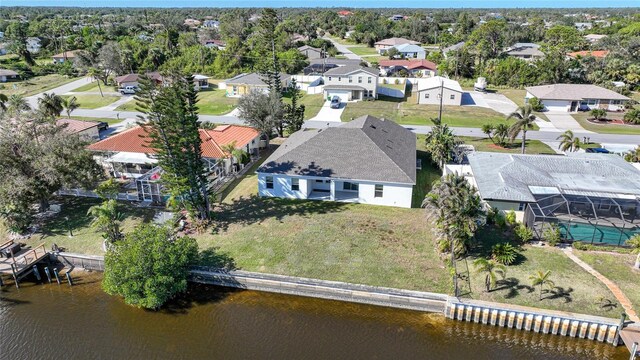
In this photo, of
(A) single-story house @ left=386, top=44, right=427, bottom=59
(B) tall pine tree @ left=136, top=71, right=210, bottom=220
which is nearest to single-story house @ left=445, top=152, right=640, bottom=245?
(B) tall pine tree @ left=136, top=71, right=210, bottom=220

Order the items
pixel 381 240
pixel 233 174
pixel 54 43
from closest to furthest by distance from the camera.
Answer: pixel 381 240, pixel 233 174, pixel 54 43

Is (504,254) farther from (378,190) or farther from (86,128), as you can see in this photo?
(86,128)

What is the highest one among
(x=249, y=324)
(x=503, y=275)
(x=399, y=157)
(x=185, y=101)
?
(x=185, y=101)

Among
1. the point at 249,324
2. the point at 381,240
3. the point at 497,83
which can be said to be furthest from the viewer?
the point at 497,83

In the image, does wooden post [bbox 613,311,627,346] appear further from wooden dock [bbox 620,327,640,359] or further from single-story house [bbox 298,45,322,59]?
single-story house [bbox 298,45,322,59]

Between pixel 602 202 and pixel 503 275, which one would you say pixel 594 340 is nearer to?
pixel 503 275

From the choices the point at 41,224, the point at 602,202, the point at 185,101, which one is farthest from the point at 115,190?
the point at 602,202

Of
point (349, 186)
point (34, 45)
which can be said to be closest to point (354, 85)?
point (349, 186)
